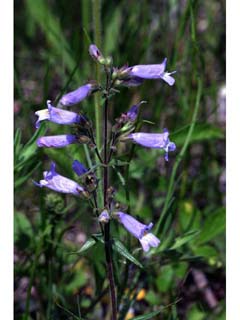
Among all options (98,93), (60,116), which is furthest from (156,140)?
(98,93)

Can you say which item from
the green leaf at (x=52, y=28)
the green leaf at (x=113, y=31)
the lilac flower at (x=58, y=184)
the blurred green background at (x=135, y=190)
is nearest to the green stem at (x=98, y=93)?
the blurred green background at (x=135, y=190)

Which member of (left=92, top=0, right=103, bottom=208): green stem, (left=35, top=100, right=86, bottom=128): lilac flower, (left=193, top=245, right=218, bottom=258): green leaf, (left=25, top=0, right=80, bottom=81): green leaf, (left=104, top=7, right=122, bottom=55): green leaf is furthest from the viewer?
(left=104, top=7, right=122, bottom=55): green leaf

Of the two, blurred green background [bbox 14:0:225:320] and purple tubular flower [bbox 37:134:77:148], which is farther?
blurred green background [bbox 14:0:225:320]

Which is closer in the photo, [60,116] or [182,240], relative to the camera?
[60,116]

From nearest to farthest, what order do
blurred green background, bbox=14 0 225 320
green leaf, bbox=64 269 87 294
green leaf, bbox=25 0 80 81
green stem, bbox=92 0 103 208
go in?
green stem, bbox=92 0 103 208 < blurred green background, bbox=14 0 225 320 < green leaf, bbox=64 269 87 294 < green leaf, bbox=25 0 80 81

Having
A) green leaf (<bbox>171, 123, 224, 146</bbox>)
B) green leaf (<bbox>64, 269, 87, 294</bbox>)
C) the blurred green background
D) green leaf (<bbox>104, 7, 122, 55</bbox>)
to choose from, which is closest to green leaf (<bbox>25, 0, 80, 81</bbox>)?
the blurred green background

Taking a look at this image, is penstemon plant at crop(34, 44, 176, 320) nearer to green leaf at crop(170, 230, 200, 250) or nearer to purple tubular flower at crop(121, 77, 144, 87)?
purple tubular flower at crop(121, 77, 144, 87)

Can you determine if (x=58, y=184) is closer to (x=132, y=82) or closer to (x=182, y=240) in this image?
(x=132, y=82)

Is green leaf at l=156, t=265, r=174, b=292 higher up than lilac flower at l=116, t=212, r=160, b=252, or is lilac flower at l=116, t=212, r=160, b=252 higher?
lilac flower at l=116, t=212, r=160, b=252
